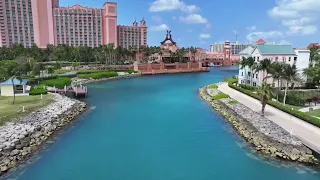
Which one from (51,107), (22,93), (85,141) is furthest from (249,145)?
(22,93)

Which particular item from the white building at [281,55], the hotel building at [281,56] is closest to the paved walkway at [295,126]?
the hotel building at [281,56]

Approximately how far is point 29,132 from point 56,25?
11946 cm

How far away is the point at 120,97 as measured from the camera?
47844mm

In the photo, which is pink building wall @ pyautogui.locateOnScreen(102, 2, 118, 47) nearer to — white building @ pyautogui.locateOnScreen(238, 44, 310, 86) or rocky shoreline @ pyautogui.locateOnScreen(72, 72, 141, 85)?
rocky shoreline @ pyautogui.locateOnScreen(72, 72, 141, 85)

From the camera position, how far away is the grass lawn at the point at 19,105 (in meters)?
26.8

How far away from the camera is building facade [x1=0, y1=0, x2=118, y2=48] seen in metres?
119

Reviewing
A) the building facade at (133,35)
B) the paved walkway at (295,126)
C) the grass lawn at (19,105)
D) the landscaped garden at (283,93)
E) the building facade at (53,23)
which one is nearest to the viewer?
the paved walkway at (295,126)

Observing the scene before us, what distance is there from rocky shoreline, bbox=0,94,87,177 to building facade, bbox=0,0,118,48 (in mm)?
104116

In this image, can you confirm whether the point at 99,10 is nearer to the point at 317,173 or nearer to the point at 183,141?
the point at 183,141

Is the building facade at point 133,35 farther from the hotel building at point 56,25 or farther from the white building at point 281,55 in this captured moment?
the white building at point 281,55

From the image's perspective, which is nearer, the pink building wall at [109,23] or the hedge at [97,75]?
the hedge at [97,75]

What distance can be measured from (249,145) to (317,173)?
6133 mm

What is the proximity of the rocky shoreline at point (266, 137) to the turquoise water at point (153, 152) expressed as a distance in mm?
930

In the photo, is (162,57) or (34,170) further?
(162,57)
